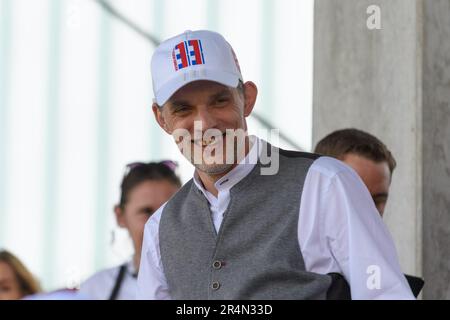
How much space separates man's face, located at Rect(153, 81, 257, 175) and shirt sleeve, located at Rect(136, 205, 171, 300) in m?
0.16

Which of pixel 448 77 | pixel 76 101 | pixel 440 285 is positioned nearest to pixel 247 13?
pixel 76 101

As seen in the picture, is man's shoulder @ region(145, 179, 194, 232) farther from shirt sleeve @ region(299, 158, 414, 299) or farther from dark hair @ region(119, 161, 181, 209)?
dark hair @ region(119, 161, 181, 209)

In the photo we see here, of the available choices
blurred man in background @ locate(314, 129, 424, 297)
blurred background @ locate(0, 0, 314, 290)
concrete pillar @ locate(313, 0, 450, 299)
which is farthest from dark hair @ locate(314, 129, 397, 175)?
blurred background @ locate(0, 0, 314, 290)

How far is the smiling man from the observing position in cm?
156

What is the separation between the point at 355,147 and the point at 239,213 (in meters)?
0.66

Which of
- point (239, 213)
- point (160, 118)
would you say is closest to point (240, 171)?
point (239, 213)

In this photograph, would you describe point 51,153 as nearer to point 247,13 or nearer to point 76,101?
point 76,101

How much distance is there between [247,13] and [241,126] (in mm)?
2156

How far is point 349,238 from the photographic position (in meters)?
1.53

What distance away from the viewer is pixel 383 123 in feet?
9.00

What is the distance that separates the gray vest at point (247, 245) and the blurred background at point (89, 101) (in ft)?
6.30

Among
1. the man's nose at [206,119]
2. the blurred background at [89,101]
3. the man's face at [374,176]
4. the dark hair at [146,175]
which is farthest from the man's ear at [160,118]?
the blurred background at [89,101]

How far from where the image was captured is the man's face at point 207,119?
5.42ft

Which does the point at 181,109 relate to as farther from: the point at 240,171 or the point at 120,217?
the point at 120,217
